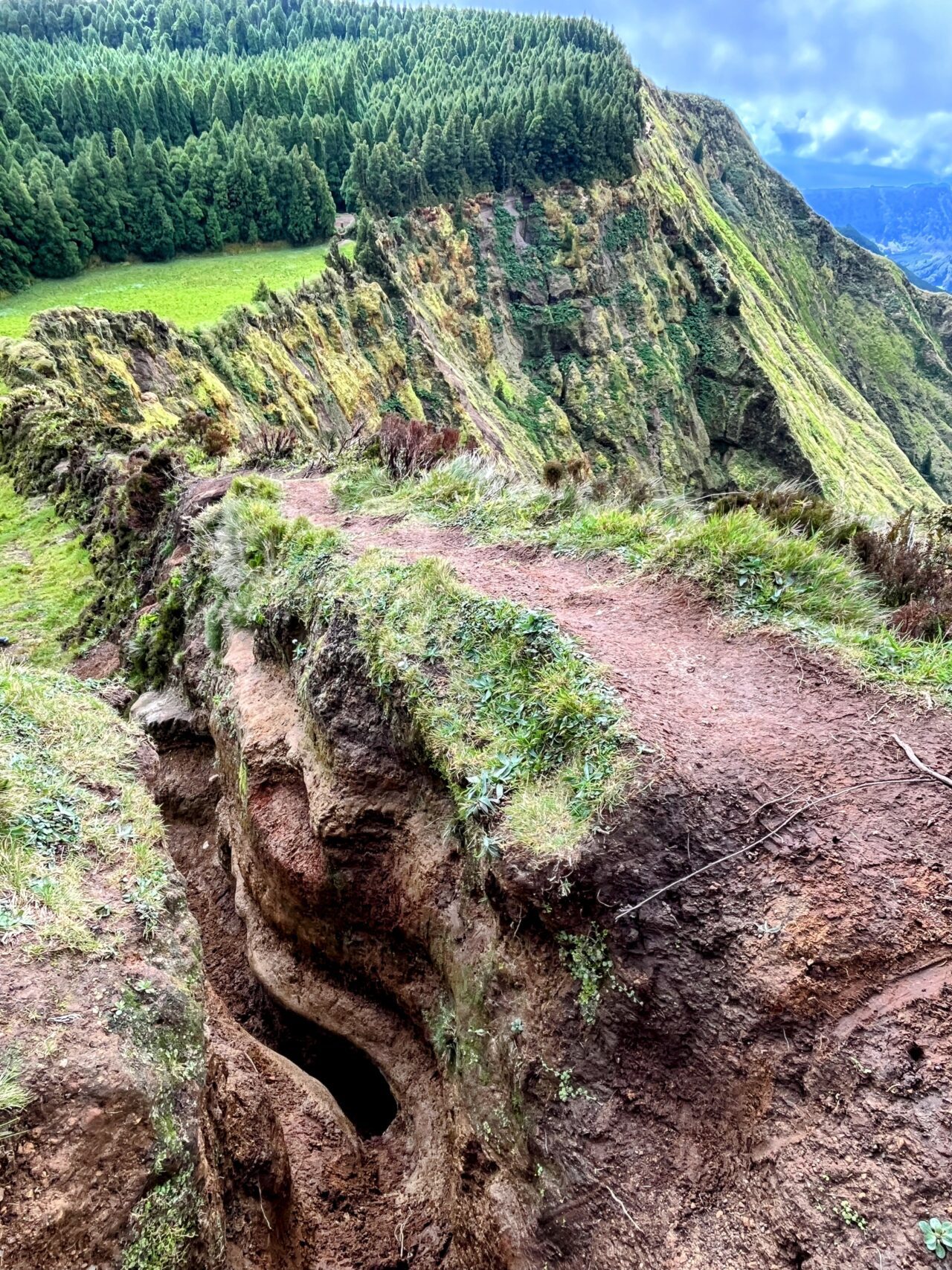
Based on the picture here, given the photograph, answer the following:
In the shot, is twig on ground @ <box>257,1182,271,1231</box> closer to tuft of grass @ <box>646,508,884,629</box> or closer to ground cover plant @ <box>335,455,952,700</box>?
ground cover plant @ <box>335,455,952,700</box>

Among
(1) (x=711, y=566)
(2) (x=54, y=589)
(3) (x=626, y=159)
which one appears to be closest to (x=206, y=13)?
(3) (x=626, y=159)

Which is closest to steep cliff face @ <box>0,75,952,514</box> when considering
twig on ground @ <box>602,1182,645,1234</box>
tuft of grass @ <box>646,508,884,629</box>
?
tuft of grass @ <box>646,508,884,629</box>

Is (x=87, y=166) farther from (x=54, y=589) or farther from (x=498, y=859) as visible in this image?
(x=498, y=859)

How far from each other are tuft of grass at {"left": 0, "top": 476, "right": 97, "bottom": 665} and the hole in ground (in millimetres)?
10091

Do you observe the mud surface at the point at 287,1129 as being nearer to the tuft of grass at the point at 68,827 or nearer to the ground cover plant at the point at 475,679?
the tuft of grass at the point at 68,827

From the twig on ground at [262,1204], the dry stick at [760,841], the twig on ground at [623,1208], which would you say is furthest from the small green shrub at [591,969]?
the twig on ground at [262,1204]

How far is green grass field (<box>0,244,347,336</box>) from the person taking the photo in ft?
103

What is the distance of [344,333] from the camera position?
A: 35.7m

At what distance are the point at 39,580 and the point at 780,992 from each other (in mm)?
18709

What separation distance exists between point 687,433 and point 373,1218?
182 ft

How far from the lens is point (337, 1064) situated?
7984 mm

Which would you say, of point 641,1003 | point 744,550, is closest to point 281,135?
point 744,550

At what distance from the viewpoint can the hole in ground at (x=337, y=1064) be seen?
7625 millimetres

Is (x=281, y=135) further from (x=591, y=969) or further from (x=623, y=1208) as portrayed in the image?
(x=623, y=1208)
